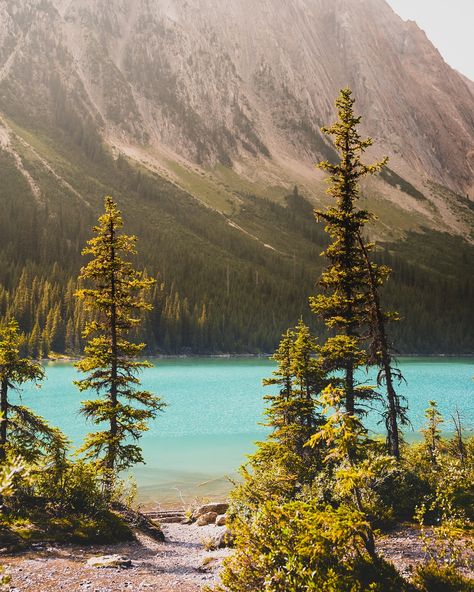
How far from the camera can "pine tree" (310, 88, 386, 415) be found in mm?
21984

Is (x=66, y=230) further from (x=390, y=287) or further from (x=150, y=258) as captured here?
(x=390, y=287)

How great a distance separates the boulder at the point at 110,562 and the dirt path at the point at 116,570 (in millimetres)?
252

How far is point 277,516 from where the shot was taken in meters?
10.4

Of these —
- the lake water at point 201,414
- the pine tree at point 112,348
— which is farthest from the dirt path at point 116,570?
the lake water at point 201,414

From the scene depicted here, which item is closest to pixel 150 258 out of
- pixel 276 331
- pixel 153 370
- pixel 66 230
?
pixel 66 230

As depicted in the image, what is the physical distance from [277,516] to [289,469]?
457 inches

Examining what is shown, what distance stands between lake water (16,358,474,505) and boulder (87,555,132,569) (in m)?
14.5

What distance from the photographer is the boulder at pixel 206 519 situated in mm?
24328

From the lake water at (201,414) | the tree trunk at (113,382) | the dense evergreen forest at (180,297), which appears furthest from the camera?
the dense evergreen forest at (180,297)

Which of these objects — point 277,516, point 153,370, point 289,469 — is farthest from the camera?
point 153,370

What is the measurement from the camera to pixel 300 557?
31.6ft

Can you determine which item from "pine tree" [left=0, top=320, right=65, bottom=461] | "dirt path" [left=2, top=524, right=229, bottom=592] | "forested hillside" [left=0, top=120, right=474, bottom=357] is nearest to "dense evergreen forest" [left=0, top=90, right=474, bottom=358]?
"forested hillside" [left=0, top=120, right=474, bottom=357]

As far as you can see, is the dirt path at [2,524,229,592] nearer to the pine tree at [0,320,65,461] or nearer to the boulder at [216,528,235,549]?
the boulder at [216,528,235,549]

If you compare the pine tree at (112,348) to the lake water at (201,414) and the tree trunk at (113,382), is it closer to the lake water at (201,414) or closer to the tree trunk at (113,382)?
the tree trunk at (113,382)
